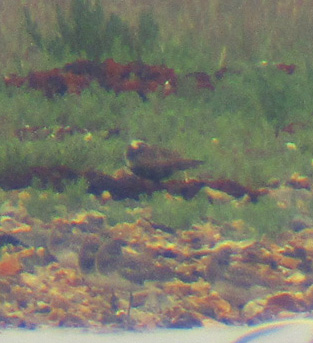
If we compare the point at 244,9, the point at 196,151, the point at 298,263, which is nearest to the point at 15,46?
the point at 244,9

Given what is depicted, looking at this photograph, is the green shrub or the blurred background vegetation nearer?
the green shrub

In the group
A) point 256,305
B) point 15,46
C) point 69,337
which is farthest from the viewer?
point 15,46

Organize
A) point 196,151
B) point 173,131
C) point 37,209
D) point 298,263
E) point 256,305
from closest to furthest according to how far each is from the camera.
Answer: point 256,305 < point 298,263 < point 37,209 < point 196,151 < point 173,131

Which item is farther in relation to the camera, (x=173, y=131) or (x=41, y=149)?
(x=173, y=131)

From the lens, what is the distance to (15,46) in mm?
7660

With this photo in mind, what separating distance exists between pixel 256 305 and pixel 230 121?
2.44 m

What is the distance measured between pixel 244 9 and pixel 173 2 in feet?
2.77

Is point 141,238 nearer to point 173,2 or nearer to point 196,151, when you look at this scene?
point 196,151

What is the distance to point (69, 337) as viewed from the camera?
10.8 feet

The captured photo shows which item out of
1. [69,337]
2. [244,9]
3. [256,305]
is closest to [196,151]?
[256,305]

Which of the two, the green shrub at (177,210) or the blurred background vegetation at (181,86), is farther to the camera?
the blurred background vegetation at (181,86)

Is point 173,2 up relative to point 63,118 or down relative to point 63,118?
up

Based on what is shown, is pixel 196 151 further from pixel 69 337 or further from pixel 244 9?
pixel 244 9

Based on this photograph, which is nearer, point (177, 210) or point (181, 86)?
point (177, 210)
